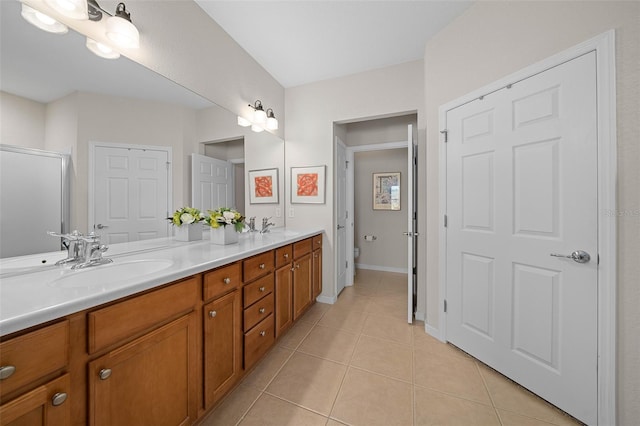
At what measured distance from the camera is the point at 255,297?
154cm

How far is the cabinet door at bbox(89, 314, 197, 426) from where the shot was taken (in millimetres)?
778

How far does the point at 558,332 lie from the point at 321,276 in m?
1.97

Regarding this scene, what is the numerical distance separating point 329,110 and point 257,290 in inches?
85.2

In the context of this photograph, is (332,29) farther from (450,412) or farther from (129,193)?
(450,412)

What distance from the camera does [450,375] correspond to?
1.59 m

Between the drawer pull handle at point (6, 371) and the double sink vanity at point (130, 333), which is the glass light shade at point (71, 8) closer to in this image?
the double sink vanity at point (130, 333)

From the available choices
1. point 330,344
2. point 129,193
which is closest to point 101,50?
point 129,193

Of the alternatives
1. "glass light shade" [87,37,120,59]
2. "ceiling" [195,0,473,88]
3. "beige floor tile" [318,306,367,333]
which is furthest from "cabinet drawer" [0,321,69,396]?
"ceiling" [195,0,473,88]

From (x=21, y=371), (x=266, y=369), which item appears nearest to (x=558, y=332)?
(x=266, y=369)

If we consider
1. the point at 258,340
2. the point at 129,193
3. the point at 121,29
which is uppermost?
the point at 121,29

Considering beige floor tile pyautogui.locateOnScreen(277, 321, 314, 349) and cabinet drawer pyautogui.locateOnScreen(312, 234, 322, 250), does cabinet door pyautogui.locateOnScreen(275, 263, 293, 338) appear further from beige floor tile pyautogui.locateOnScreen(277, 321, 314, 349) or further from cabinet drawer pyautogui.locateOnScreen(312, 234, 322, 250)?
cabinet drawer pyautogui.locateOnScreen(312, 234, 322, 250)

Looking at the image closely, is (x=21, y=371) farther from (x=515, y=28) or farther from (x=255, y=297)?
(x=515, y=28)

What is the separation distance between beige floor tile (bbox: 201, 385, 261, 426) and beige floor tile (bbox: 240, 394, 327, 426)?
47mm

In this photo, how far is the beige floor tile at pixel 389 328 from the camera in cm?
204
